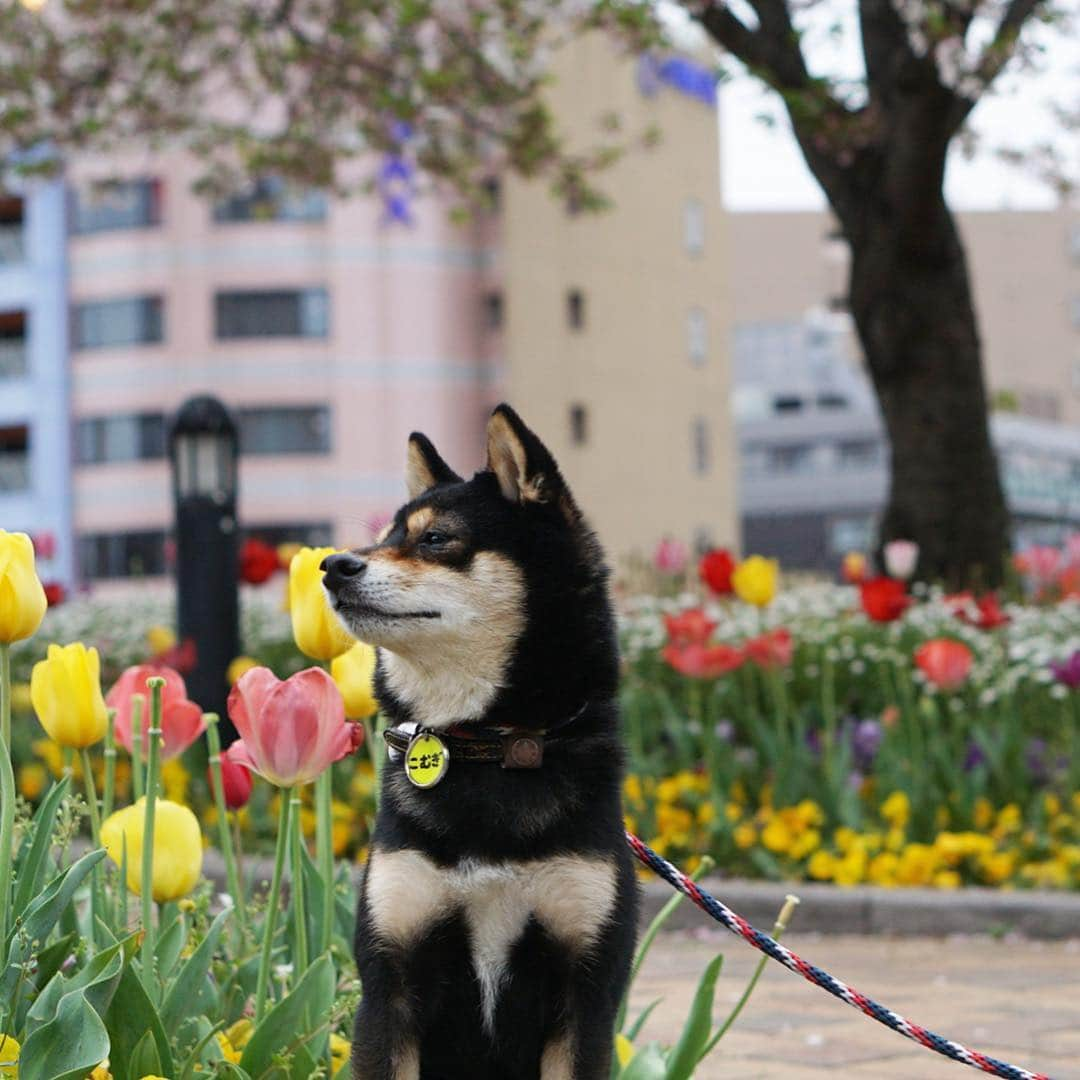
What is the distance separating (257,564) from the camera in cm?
1058

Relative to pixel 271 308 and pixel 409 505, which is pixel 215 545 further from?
pixel 271 308

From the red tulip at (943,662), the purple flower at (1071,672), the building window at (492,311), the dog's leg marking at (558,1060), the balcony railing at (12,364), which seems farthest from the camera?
the balcony railing at (12,364)

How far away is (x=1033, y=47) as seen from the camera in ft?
39.3

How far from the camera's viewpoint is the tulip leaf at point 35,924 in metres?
2.84

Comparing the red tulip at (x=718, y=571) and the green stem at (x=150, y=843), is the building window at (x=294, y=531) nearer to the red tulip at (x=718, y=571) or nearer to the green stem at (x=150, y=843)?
the red tulip at (x=718, y=571)

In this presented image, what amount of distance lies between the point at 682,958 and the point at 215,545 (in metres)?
3.75

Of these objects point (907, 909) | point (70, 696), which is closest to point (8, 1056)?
point (70, 696)

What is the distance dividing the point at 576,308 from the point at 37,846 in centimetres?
4426

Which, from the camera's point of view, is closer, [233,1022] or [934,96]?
[233,1022]

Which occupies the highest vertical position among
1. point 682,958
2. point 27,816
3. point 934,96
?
point 934,96

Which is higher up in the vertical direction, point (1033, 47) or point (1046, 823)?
point (1033, 47)

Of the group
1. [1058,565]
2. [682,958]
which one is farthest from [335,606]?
[1058,565]

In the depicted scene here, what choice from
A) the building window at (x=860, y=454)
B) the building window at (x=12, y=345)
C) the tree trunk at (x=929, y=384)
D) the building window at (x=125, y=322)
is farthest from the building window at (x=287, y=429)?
the tree trunk at (x=929, y=384)

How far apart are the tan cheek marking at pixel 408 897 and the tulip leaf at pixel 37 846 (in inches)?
28.1
